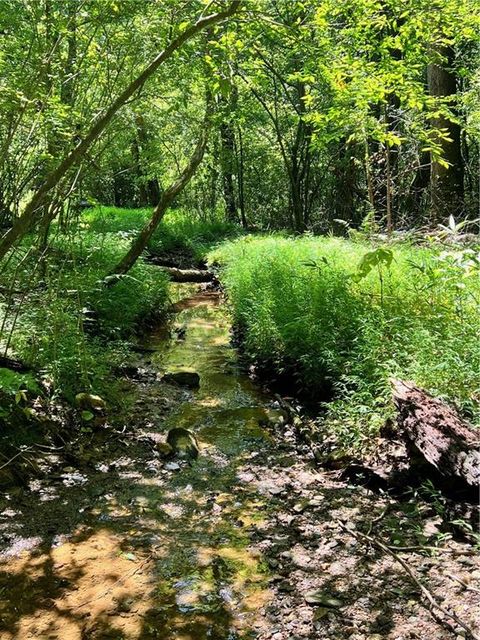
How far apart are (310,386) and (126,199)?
26.1 m

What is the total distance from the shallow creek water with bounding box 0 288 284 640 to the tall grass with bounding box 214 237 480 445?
1047mm

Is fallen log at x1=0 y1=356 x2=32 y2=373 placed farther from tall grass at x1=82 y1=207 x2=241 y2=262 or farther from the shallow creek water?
tall grass at x1=82 y1=207 x2=241 y2=262

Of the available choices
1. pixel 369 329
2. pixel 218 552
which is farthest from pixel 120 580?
pixel 369 329

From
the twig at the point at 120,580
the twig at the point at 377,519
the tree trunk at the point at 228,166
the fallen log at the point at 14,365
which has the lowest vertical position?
the twig at the point at 120,580

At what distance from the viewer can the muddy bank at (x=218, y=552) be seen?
2801mm

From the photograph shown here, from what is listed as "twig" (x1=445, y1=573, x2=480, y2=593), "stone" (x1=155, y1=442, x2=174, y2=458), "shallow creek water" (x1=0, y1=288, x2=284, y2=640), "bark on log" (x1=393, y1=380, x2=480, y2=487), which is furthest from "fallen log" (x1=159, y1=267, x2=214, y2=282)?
"twig" (x1=445, y1=573, x2=480, y2=593)

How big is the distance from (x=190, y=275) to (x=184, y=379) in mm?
7813

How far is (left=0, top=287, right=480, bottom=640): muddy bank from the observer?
280cm

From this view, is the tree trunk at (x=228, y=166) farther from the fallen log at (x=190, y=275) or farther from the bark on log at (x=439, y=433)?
the bark on log at (x=439, y=433)

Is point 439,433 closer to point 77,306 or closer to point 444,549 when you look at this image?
point 444,549

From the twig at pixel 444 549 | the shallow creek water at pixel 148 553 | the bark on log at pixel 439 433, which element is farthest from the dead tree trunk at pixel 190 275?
the twig at pixel 444 549

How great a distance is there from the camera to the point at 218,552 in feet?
11.4

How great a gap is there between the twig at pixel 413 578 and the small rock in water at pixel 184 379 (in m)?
3.48

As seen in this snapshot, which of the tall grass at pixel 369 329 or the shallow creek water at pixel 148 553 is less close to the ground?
the tall grass at pixel 369 329
